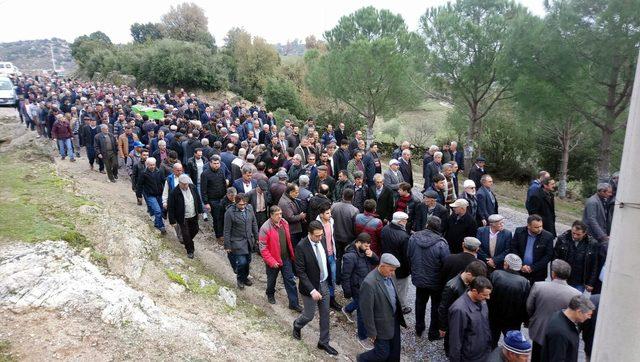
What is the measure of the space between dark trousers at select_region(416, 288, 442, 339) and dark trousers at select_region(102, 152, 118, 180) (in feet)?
30.7

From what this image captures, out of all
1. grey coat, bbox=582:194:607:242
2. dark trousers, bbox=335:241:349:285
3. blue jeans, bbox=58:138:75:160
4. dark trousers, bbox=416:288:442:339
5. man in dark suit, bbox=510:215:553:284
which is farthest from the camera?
blue jeans, bbox=58:138:75:160

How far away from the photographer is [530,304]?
4922mm

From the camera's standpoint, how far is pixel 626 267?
6.05ft

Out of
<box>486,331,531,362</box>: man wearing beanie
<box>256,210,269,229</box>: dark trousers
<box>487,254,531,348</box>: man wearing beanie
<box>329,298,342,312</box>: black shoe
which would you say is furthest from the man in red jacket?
<box>486,331,531,362</box>: man wearing beanie

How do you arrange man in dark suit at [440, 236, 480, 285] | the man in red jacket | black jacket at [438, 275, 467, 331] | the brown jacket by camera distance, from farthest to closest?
the brown jacket → the man in red jacket → man in dark suit at [440, 236, 480, 285] → black jacket at [438, 275, 467, 331]

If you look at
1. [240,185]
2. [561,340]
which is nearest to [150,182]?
[240,185]

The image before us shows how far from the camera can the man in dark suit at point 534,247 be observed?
19.2ft

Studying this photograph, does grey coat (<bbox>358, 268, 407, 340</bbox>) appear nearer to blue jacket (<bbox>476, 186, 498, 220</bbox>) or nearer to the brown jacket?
blue jacket (<bbox>476, 186, 498, 220</bbox>)

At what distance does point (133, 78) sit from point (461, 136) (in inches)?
1068

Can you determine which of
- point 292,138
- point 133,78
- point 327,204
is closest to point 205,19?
point 133,78

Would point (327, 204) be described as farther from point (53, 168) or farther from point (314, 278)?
point (53, 168)

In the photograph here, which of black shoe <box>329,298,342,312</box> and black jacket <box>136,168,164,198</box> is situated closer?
black shoe <box>329,298,342,312</box>

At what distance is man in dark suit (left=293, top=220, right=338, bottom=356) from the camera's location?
5.62 meters

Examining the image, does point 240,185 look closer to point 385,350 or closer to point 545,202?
point 385,350
